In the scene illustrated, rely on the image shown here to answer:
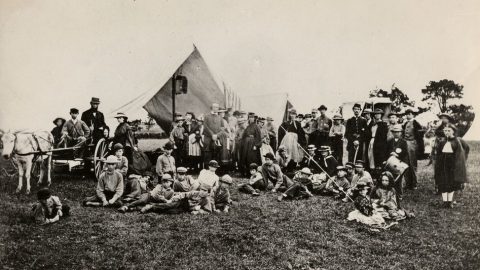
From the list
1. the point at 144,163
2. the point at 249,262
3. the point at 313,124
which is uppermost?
the point at 313,124

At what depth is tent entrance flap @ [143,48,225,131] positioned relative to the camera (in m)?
10.9

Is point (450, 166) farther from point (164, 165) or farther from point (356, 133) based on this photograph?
point (164, 165)

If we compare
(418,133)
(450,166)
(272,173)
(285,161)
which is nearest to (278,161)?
(285,161)

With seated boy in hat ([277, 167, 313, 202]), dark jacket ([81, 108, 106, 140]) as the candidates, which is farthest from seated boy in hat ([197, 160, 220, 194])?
dark jacket ([81, 108, 106, 140])

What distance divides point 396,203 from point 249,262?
291 cm

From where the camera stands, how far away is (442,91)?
10.5 m

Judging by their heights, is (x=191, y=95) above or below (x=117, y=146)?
above

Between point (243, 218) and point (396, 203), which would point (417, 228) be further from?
point (243, 218)

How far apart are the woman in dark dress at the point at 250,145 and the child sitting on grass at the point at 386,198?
336cm

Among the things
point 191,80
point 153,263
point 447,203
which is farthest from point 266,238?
point 191,80

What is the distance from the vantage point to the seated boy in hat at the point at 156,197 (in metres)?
6.78

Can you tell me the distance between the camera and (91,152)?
8.69 meters

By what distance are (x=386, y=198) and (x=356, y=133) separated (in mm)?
2648

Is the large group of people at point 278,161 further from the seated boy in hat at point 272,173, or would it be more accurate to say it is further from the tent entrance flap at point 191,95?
the tent entrance flap at point 191,95
